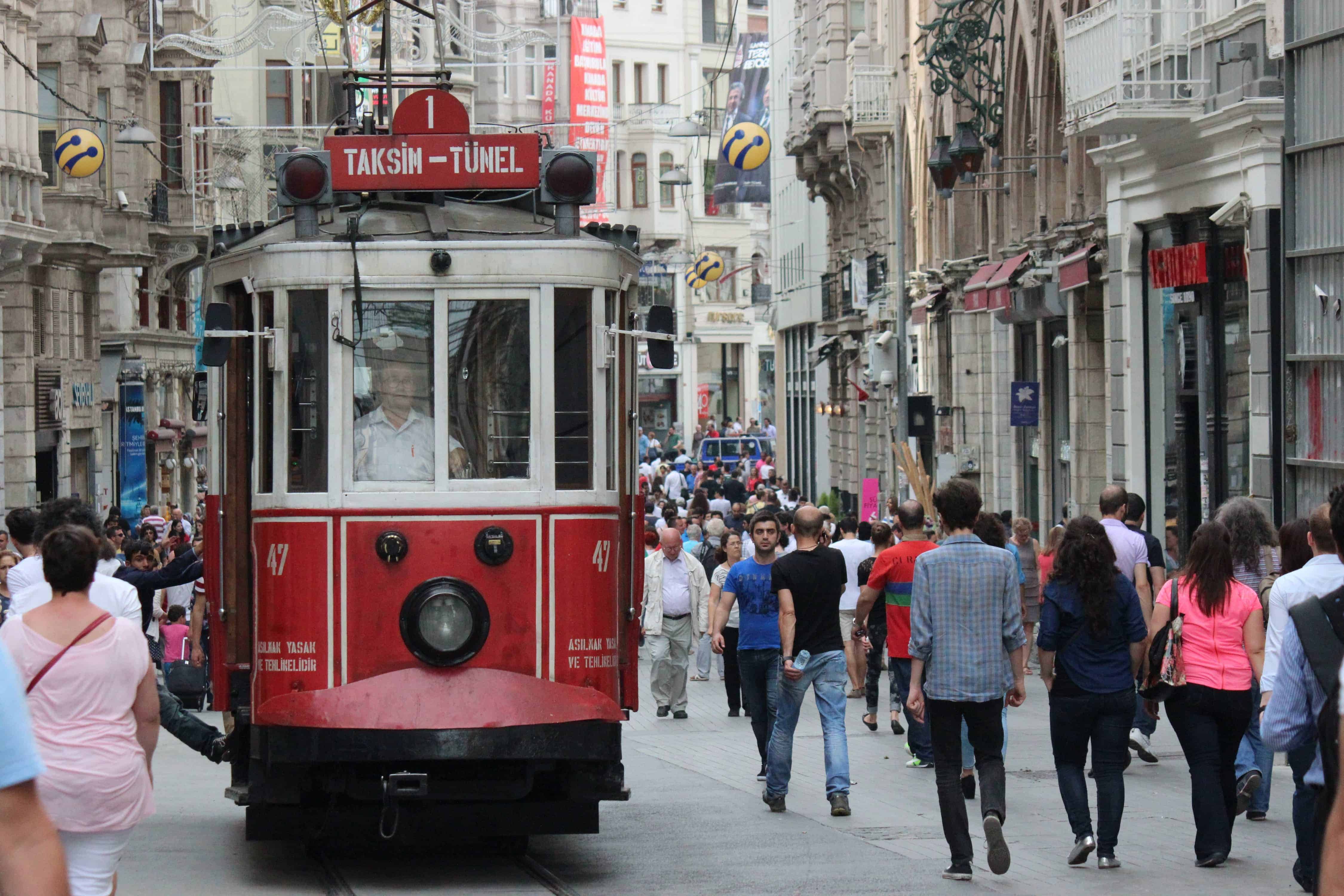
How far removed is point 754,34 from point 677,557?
4866 centimetres

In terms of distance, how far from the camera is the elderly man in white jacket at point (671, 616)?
58.6 ft

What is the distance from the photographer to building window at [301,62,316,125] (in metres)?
57.4

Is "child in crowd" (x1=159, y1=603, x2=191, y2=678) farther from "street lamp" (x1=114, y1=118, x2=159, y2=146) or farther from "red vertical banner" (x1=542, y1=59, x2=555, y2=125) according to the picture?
"red vertical banner" (x1=542, y1=59, x2=555, y2=125)

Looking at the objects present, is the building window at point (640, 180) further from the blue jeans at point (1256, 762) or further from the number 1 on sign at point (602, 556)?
the number 1 on sign at point (602, 556)

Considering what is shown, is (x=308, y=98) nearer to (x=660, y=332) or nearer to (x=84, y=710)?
(x=660, y=332)

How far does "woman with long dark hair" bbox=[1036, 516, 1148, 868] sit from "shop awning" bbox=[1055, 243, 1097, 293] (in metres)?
13.9

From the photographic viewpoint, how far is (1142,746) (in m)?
14.0

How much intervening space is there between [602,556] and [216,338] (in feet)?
6.57

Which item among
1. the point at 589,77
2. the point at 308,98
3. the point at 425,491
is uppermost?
the point at 589,77

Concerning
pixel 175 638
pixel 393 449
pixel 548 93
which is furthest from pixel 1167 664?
pixel 548 93

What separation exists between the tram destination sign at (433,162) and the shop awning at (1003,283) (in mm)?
17382

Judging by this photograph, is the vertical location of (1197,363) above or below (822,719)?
above

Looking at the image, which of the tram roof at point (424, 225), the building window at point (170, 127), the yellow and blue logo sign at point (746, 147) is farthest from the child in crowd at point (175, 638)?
the building window at point (170, 127)

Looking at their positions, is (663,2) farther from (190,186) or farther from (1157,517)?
(1157,517)
